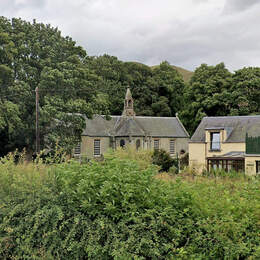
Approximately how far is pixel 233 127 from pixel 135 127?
656 inches

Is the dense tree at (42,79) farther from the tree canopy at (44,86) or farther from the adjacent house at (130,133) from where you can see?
the adjacent house at (130,133)

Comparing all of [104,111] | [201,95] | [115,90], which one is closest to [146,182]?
[104,111]

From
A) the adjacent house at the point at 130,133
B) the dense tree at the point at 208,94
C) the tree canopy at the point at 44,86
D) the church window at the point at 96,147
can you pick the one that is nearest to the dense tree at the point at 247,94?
the dense tree at the point at 208,94

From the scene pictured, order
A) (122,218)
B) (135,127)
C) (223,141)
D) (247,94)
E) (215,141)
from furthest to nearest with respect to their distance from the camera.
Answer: (135,127) → (247,94) → (215,141) → (223,141) → (122,218)

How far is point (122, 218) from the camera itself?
5801 mm

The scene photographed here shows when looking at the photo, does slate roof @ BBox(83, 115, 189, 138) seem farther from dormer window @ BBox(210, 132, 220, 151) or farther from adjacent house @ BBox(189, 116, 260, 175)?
dormer window @ BBox(210, 132, 220, 151)

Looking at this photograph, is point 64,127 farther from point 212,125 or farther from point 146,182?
point 146,182

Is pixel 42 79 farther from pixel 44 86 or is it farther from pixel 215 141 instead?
pixel 215 141

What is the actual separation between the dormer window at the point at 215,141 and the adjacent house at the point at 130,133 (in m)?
13.8

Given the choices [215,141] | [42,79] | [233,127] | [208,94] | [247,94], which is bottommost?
[215,141]

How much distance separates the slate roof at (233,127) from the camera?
30994 mm

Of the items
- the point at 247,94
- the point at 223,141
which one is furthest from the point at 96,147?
the point at 247,94

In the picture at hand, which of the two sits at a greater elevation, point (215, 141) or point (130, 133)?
point (130, 133)

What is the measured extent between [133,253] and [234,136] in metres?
27.5
